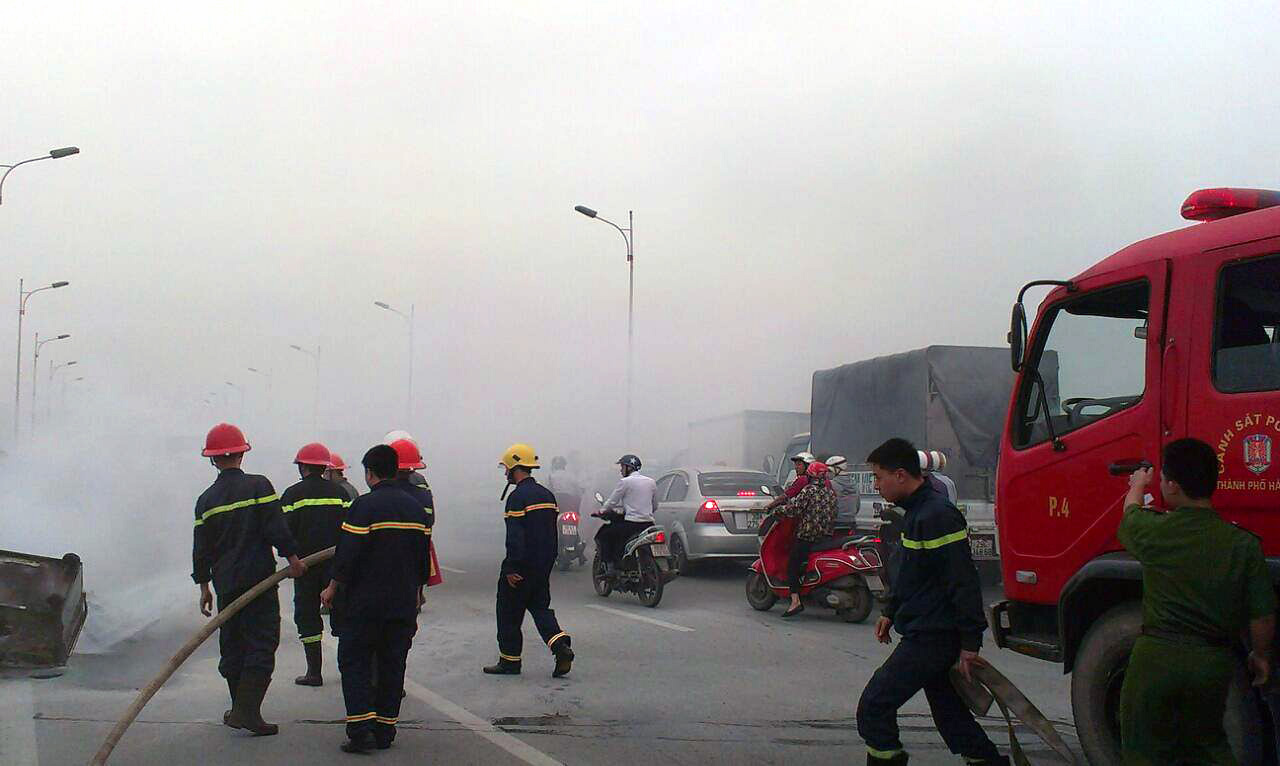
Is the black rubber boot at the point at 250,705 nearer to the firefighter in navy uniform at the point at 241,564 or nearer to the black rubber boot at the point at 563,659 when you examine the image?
the firefighter in navy uniform at the point at 241,564

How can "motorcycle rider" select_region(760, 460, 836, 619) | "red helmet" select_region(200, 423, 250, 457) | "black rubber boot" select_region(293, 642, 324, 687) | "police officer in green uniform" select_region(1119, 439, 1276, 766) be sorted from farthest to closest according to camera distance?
1. "motorcycle rider" select_region(760, 460, 836, 619)
2. "black rubber boot" select_region(293, 642, 324, 687)
3. "red helmet" select_region(200, 423, 250, 457)
4. "police officer in green uniform" select_region(1119, 439, 1276, 766)

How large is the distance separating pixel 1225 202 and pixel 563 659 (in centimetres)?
527

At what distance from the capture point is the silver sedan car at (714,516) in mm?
14984

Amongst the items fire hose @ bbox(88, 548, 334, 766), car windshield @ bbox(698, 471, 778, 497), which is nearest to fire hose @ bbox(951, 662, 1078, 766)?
fire hose @ bbox(88, 548, 334, 766)

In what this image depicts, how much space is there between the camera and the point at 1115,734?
5.39m

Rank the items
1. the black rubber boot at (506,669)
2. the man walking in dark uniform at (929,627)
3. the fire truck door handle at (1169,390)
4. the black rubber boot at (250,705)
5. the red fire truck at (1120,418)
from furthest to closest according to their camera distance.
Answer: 1. the black rubber boot at (506,669)
2. the black rubber boot at (250,705)
3. the fire truck door handle at (1169,390)
4. the red fire truck at (1120,418)
5. the man walking in dark uniform at (929,627)

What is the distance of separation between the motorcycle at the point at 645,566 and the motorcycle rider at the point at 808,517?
5.00ft

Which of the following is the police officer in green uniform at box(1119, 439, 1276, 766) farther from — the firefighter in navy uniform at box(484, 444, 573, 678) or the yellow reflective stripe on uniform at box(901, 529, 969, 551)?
the firefighter in navy uniform at box(484, 444, 573, 678)

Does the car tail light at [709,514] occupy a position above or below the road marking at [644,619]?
above

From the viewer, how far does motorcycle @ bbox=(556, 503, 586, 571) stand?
17547 mm

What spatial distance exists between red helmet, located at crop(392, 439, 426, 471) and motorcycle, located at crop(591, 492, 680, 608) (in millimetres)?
4220

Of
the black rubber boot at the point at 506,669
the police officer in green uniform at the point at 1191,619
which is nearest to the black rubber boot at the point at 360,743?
the black rubber boot at the point at 506,669

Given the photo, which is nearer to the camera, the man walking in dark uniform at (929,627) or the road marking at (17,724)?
the man walking in dark uniform at (929,627)

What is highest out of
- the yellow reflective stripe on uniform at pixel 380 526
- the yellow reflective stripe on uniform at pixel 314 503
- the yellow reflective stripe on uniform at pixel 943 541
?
the yellow reflective stripe on uniform at pixel 943 541
